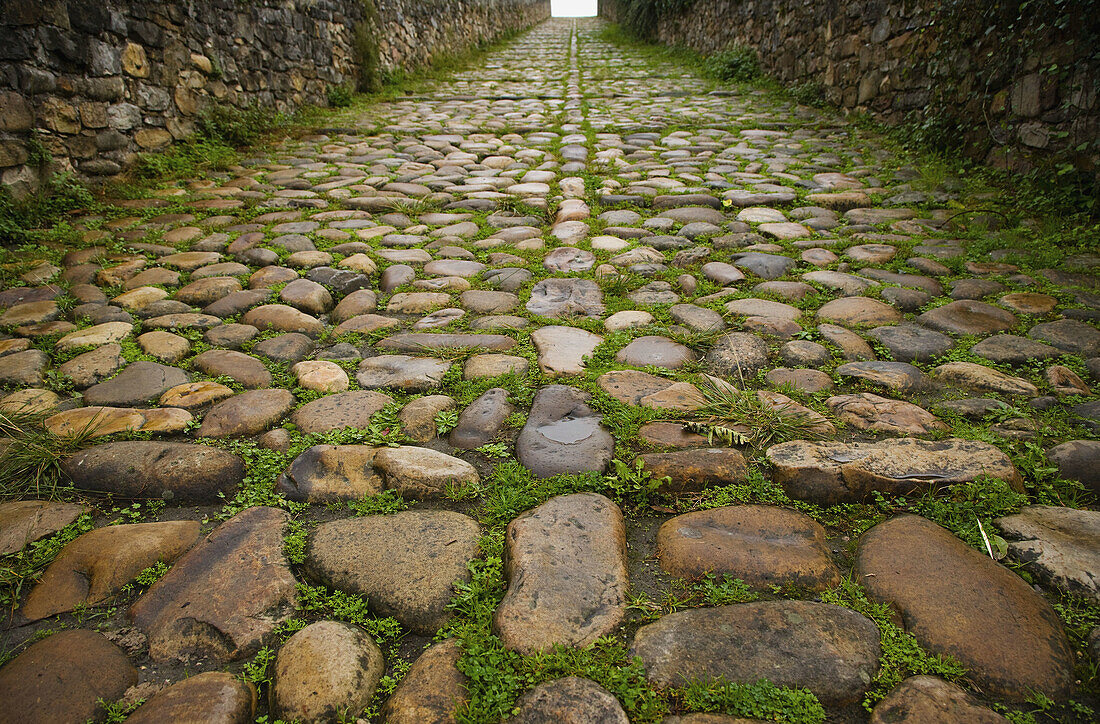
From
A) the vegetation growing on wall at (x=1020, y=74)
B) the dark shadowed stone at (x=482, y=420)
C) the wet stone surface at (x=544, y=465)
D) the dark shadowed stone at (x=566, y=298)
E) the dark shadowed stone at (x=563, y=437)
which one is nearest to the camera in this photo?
the wet stone surface at (x=544, y=465)

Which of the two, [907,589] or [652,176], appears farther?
[652,176]

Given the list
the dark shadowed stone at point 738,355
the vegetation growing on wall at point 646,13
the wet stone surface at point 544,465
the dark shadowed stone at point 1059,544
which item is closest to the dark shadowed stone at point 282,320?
the wet stone surface at point 544,465

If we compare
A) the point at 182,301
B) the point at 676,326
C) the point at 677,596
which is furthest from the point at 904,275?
the point at 182,301

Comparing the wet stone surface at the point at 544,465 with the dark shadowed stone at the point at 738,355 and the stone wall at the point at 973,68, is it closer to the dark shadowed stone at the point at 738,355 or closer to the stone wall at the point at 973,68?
the dark shadowed stone at the point at 738,355

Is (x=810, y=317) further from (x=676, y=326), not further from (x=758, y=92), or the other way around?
(x=758, y=92)

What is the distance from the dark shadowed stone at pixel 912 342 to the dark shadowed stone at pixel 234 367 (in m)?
1.93

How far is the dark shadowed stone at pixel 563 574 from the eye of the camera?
3.35ft

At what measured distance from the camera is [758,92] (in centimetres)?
732

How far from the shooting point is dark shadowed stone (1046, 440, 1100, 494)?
132 centimetres

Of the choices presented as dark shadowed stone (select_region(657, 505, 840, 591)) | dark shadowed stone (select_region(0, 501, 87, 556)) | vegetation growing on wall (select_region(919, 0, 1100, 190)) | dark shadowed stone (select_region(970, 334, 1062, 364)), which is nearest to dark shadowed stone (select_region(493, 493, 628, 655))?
dark shadowed stone (select_region(657, 505, 840, 591))

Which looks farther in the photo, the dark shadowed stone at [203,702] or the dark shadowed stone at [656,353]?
the dark shadowed stone at [656,353]

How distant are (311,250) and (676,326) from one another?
1.73 meters

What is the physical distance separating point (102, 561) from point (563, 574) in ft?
2.89

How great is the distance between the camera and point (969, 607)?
3.39 ft
